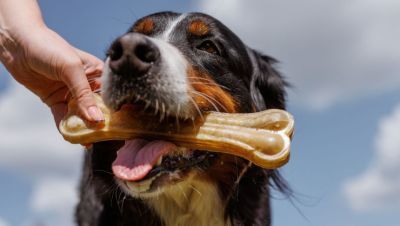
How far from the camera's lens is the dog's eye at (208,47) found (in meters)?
3.80

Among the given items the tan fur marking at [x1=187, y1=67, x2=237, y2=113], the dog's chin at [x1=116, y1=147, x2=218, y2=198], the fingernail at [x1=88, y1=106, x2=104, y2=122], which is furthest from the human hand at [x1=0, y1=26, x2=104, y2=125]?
the tan fur marking at [x1=187, y1=67, x2=237, y2=113]

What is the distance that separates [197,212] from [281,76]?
1.63m

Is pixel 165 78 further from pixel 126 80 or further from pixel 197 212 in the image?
pixel 197 212

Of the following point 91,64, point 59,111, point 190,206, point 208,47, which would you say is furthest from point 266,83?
point 59,111

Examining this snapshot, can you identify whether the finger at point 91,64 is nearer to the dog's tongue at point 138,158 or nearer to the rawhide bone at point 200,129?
the rawhide bone at point 200,129

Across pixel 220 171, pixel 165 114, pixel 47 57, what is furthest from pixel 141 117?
pixel 220 171

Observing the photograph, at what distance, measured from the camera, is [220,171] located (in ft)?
12.1

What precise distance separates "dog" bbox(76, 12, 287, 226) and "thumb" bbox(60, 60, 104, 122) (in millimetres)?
97

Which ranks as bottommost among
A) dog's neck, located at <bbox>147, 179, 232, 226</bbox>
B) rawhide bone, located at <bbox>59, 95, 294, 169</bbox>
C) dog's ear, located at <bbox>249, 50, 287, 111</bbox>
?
dog's neck, located at <bbox>147, 179, 232, 226</bbox>

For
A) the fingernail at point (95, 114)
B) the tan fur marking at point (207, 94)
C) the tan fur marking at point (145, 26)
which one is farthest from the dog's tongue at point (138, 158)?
the tan fur marking at point (145, 26)

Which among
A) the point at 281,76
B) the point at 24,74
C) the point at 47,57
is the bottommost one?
the point at 281,76

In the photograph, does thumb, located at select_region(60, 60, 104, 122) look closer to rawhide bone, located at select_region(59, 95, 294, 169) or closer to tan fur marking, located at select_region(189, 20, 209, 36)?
rawhide bone, located at select_region(59, 95, 294, 169)

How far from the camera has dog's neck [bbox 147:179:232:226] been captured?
3.70 m

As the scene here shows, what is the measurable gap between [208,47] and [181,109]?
90cm
